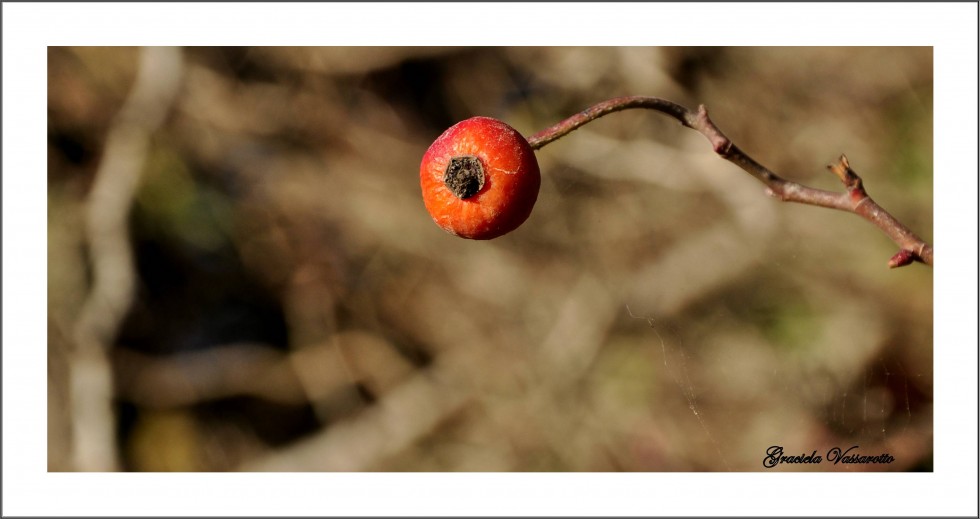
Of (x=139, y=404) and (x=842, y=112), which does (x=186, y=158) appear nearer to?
(x=139, y=404)

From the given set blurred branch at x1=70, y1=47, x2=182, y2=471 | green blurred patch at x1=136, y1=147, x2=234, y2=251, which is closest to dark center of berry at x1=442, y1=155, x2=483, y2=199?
green blurred patch at x1=136, y1=147, x2=234, y2=251

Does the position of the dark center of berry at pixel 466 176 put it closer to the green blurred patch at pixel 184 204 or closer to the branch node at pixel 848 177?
the branch node at pixel 848 177

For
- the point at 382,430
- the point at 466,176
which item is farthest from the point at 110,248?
the point at 466,176

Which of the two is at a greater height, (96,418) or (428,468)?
(96,418)

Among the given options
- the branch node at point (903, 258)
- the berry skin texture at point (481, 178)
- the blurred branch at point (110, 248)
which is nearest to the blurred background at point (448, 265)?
the blurred branch at point (110, 248)

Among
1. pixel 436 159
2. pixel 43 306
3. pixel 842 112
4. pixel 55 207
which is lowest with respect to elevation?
pixel 436 159

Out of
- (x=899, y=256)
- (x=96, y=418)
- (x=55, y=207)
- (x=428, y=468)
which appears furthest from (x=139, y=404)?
(x=899, y=256)

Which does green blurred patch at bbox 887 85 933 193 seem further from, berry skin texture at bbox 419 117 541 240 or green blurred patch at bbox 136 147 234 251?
green blurred patch at bbox 136 147 234 251
